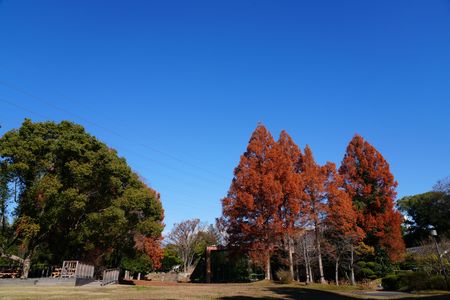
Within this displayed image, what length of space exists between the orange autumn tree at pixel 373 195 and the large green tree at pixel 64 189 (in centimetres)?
2097

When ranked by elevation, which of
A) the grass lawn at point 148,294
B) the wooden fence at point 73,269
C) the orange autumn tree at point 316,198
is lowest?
the grass lawn at point 148,294

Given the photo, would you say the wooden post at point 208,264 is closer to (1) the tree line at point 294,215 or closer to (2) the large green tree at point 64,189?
(1) the tree line at point 294,215

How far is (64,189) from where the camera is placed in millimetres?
23625

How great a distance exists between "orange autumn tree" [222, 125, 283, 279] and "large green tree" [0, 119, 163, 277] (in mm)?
8105

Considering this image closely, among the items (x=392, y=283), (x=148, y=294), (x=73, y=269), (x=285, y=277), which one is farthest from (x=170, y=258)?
(x=148, y=294)

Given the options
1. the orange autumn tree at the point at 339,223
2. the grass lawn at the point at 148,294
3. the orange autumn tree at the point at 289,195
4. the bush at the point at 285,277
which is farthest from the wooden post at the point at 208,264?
the grass lawn at the point at 148,294

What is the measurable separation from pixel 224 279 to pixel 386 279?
19856mm

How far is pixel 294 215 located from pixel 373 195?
37.0 feet

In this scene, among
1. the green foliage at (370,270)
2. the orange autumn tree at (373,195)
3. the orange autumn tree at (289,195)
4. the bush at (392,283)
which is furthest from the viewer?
the orange autumn tree at (373,195)

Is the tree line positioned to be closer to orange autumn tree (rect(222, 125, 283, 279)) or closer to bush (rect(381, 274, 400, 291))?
orange autumn tree (rect(222, 125, 283, 279))

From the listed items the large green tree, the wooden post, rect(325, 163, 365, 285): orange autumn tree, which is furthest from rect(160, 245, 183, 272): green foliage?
A: rect(325, 163, 365, 285): orange autumn tree

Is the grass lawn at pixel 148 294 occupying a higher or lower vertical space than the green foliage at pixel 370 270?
lower

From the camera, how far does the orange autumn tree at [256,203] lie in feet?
90.4

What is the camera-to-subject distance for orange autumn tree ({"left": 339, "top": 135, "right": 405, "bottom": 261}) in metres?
31.9
